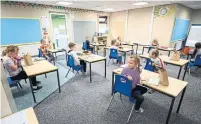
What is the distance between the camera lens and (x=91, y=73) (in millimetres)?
4047

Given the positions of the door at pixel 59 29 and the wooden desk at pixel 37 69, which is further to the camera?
the door at pixel 59 29

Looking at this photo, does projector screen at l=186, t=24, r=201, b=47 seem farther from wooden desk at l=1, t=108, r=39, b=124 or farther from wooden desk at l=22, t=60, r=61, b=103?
wooden desk at l=1, t=108, r=39, b=124

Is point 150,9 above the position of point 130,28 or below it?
above

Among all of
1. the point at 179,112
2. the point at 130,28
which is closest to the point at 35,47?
the point at 130,28

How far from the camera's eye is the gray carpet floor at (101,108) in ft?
6.78

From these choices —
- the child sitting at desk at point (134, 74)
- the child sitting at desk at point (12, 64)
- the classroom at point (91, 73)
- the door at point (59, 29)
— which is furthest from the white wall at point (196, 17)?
the child sitting at desk at point (12, 64)

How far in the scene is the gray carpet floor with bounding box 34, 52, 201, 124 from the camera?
2.07 m

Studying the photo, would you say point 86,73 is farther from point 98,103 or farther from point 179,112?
point 179,112

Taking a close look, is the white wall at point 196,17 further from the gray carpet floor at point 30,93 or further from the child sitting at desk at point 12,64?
the child sitting at desk at point 12,64

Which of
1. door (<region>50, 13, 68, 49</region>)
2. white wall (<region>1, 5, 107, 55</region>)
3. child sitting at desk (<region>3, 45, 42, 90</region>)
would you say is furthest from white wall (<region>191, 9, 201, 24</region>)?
child sitting at desk (<region>3, 45, 42, 90</region>)

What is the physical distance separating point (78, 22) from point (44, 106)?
5.37m

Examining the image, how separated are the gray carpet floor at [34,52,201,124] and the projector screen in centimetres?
457

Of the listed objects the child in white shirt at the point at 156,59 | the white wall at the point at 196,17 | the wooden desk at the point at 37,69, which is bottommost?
the wooden desk at the point at 37,69

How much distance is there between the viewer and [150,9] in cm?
609
